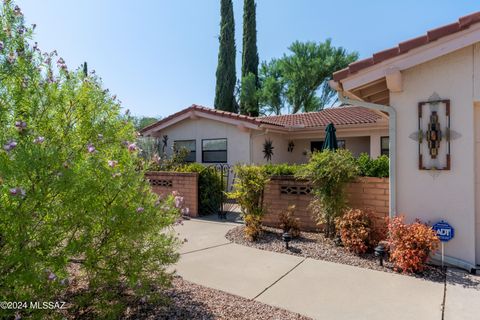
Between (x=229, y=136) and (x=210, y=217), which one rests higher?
(x=229, y=136)

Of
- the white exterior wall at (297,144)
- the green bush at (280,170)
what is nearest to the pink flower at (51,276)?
the green bush at (280,170)

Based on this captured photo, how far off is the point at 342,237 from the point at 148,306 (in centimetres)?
349

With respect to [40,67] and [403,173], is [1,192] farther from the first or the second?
[403,173]

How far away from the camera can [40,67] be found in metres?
2.74

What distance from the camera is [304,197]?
674 cm

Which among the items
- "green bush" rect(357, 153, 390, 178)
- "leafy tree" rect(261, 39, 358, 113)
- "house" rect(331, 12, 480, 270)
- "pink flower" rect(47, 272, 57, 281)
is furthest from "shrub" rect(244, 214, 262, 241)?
"leafy tree" rect(261, 39, 358, 113)

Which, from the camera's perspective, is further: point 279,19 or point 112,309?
point 279,19

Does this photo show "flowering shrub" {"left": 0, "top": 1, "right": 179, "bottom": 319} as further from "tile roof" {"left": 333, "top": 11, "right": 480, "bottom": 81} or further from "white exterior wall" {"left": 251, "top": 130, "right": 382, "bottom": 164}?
"white exterior wall" {"left": 251, "top": 130, "right": 382, "bottom": 164}

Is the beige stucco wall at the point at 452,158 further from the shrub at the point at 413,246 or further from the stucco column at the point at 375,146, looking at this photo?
the stucco column at the point at 375,146

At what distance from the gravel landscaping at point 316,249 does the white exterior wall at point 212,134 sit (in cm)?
544

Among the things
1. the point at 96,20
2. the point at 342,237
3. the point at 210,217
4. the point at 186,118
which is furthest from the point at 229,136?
the point at 342,237

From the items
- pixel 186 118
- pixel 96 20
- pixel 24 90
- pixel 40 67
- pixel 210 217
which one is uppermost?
pixel 96 20

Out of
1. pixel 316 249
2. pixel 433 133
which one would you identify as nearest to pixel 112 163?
pixel 316 249

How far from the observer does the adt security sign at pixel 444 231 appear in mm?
4340
